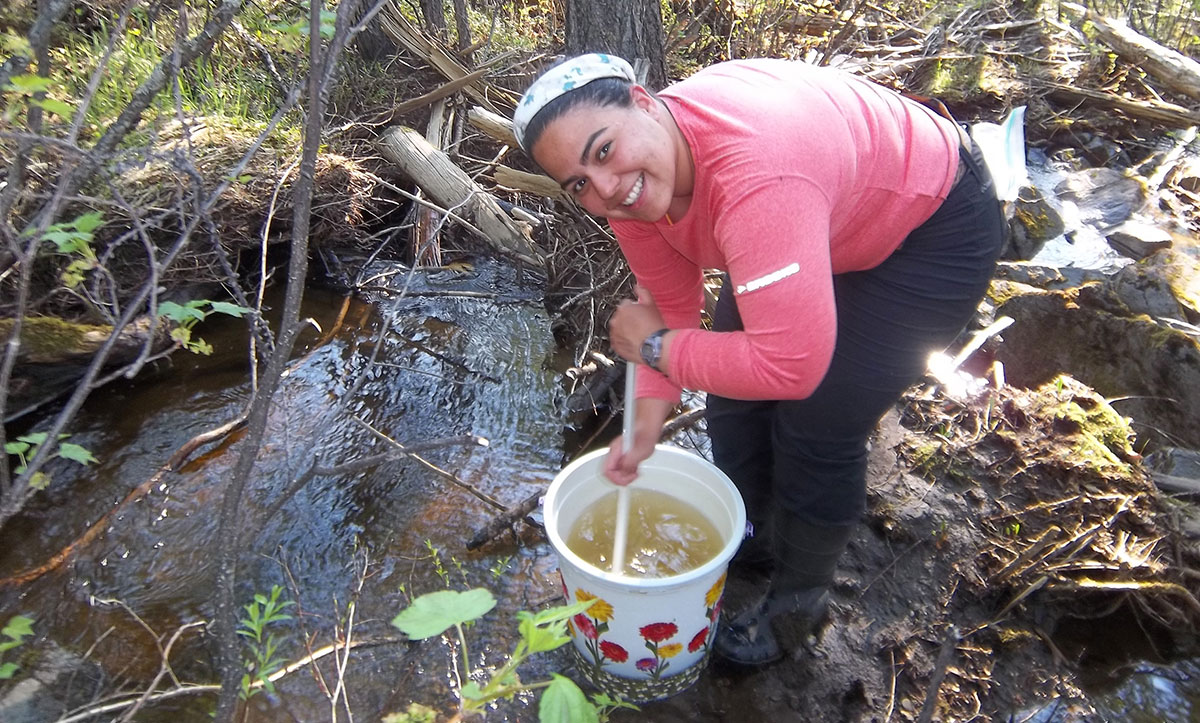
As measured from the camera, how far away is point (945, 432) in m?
2.59

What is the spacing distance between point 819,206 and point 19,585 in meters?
2.50

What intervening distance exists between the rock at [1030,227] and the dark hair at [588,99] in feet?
11.2

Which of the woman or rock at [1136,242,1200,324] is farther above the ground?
the woman

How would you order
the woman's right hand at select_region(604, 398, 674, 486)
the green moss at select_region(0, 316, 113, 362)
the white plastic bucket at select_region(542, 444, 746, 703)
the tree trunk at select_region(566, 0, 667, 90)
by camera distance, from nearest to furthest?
the white plastic bucket at select_region(542, 444, 746, 703), the woman's right hand at select_region(604, 398, 674, 486), the green moss at select_region(0, 316, 113, 362), the tree trunk at select_region(566, 0, 667, 90)

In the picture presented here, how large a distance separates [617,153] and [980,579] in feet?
5.72

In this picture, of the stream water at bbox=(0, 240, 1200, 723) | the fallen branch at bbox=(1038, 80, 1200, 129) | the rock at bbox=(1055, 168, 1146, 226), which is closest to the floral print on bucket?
the stream water at bbox=(0, 240, 1200, 723)

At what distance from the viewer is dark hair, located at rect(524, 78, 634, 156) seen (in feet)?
4.29

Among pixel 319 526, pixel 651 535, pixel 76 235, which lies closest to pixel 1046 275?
pixel 651 535

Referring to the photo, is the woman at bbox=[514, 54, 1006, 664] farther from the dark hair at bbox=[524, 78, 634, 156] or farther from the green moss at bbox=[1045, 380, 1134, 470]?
the green moss at bbox=[1045, 380, 1134, 470]

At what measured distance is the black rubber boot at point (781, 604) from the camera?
1.97 metres

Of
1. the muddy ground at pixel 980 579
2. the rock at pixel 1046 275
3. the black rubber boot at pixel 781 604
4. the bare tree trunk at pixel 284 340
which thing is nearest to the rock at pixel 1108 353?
the rock at pixel 1046 275

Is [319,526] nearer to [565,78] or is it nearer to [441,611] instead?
[441,611]

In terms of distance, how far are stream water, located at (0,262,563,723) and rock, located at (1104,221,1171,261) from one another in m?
3.00

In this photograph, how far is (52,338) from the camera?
2.77 meters
